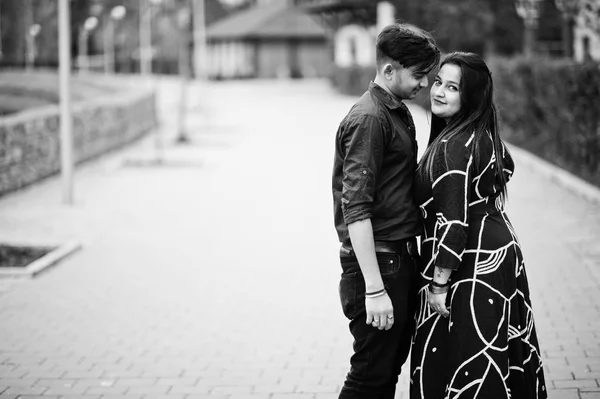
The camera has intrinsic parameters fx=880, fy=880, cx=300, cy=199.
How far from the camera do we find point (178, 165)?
16.0 m

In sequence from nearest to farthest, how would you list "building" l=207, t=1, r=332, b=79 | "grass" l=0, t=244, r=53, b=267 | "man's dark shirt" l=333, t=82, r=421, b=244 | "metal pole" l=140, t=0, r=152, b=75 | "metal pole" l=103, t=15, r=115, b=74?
"man's dark shirt" l=333, t=82, r=421, b=244
"grass" l=0, t=244, r=53, b=267
"building" l=207, t=1, r=332, b=79
"metal pole" l=103, t=15, r=115, b=74
"metal pole" l=140, t=0, r=152, b=75

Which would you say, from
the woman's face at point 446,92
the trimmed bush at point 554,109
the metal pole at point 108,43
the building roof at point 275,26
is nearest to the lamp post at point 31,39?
the trimmed bush at point 554,109

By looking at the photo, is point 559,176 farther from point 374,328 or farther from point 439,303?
point 374,328

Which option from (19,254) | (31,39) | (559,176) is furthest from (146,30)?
(19,254)

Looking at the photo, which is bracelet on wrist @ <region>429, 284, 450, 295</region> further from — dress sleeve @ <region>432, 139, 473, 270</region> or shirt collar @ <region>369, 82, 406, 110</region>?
shirt collar @ <region>369, 82, 406, 110</region>

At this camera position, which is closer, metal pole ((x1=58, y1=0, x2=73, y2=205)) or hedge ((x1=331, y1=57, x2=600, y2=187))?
metal pole ((x1=58, y1=0, x2=73, y2=205))

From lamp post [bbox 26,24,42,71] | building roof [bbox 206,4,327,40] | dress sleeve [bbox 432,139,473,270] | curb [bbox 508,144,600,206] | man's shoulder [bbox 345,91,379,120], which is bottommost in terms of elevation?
curb [bbox 508,144,600,206]

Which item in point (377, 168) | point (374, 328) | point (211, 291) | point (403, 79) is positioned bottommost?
point (211, 291)

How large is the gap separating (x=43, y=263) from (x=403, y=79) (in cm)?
548

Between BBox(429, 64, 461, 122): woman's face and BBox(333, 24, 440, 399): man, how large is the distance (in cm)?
9

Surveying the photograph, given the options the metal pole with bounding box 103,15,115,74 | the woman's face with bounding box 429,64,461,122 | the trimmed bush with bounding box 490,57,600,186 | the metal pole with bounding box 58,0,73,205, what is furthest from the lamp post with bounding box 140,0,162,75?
the woman's face with bounding box 429,64,461,122

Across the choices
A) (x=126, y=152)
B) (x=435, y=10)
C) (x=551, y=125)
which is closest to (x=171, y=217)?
(x=551, y=125)

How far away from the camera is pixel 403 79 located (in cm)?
336

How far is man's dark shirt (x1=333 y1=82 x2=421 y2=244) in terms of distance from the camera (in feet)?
10.6
